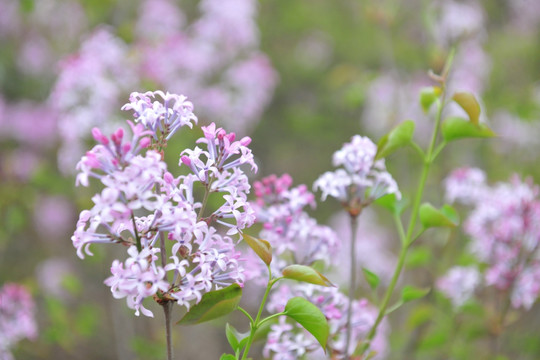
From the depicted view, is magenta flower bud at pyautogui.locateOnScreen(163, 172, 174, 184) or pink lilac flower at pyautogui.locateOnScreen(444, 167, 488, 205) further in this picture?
pink lilac flower at pyautogui.locateOnScreen(444, 167, 488, 205)

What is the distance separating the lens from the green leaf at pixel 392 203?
90 centimetres

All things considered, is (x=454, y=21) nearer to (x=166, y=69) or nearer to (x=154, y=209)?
(x=166, y=69)

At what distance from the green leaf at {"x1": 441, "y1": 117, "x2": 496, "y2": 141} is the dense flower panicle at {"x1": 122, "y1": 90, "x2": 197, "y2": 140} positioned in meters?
0.42

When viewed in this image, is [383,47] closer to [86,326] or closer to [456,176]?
[456,176]

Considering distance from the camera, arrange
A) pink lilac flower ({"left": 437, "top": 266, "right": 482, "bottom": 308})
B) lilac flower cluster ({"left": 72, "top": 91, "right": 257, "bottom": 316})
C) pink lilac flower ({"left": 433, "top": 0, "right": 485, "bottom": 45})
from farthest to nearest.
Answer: pink lilac flower ({"left": 433, "top": 0, "right": 485, "bottom": 45}) → pink lilac flower ({"left": 437, "top": 266, "right": 482, "bottom": 308}) → lilac flower cluster ({"left": 72, "top": 91, "right": 257, "bottom": 316})

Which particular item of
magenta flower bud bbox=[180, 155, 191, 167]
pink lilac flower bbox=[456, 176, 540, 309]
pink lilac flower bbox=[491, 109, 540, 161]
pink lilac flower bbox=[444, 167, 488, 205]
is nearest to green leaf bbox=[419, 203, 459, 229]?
magenta flower bud bbox=[180, 155, 191, 167]

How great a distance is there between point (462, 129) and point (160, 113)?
0.49m

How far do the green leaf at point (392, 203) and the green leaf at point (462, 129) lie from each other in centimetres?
15

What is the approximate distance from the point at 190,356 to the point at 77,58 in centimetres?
157

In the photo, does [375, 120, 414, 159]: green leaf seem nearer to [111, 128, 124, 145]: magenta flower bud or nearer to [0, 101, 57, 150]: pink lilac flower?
[111, 128, 124, 145]: magenta flower bud

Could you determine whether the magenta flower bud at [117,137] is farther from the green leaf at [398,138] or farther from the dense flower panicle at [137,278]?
the green leaf at [398,138]

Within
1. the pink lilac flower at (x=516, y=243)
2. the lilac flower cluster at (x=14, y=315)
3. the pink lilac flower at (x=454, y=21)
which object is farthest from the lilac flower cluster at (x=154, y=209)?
the pink lilac flower at (x=454, y=21)

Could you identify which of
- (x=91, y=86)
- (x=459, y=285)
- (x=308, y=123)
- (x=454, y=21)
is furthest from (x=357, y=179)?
(x=308, y=123)

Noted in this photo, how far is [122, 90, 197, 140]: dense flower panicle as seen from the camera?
0.63 m
